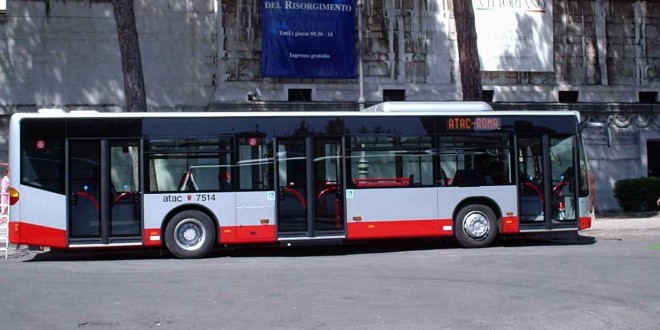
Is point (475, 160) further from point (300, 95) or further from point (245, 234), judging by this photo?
point (300, 95)

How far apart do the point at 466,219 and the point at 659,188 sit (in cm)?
1096

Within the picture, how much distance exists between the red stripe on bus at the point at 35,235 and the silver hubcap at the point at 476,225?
26.1ft

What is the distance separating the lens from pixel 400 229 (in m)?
14.6

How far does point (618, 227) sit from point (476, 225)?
5.94 metres

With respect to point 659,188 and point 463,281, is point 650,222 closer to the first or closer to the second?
point 659,188

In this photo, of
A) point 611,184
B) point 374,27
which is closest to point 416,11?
point 374,27

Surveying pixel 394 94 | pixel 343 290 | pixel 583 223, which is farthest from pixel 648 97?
pixel 343 290

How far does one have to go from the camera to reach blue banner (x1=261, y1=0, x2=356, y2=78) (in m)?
22.5

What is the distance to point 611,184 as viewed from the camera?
25.1 meters

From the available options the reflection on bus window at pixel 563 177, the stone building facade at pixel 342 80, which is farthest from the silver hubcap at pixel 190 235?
the stone building facade at pixel 342 80

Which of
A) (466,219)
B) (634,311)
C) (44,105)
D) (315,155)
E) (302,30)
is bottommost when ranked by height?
(634,311)

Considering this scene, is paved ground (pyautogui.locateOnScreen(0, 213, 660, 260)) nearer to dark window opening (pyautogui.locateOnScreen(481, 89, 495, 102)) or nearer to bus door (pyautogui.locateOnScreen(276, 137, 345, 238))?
dark window opening (pyautogui.locateOnScreen(481, 89, 495, 102))

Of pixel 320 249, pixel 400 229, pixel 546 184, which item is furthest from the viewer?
pixel 320 249

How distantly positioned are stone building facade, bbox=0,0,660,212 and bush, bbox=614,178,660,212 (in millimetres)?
1454
